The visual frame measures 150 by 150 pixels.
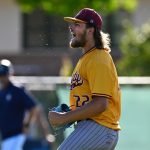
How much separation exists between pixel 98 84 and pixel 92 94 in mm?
106

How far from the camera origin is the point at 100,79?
7055 millimetres

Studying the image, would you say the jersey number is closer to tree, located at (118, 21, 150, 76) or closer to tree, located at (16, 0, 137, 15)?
tree, located at (16, 0, 137, 15)

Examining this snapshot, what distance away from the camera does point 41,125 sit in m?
12.6

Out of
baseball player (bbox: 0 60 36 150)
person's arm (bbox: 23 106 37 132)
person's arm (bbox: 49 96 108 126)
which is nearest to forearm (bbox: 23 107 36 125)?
person's arm (bbox: 23 106 37 132)

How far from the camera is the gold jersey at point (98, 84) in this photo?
23.2ft

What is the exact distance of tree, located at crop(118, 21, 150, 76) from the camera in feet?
67.2

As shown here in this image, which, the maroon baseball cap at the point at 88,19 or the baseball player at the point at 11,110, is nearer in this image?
the maroon baseball cap at the point at 88,19

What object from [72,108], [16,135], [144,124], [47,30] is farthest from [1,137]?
[47,30]

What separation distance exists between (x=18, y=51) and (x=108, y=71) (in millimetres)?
25687

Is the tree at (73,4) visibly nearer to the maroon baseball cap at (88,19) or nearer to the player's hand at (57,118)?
the maroon baseball cap at (88,19)

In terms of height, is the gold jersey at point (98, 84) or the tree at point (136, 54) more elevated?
the gold jersey at point (98, 84)

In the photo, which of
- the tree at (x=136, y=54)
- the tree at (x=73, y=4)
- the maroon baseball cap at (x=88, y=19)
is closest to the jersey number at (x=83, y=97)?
the maroon baseball cap at (x=88, y=19)

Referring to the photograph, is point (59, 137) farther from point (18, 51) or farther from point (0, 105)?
point (18, 51)

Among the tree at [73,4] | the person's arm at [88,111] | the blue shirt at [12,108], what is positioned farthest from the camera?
Answer: the tree at [73,4]
